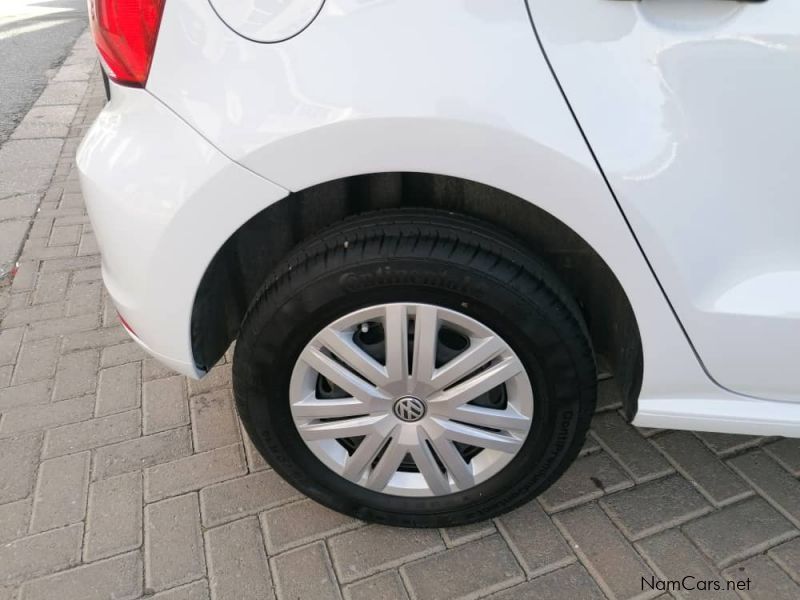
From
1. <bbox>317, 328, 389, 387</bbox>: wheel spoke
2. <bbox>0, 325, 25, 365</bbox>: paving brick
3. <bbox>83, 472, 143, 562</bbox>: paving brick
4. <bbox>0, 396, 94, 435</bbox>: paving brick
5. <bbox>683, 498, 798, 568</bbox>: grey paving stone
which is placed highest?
<bbox>317, 328, 389, 387</bbox>: wheel spoke

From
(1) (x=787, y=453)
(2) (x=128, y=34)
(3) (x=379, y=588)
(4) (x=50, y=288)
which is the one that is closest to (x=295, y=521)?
(3) (x=379, y=588)

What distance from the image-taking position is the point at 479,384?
60.6 inches

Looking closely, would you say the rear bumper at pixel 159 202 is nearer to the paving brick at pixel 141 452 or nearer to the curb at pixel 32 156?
the paving brick at pixel 141 452

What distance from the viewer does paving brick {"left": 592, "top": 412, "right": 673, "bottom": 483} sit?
6.56 ft

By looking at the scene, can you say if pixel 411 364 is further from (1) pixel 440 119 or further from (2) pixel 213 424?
(2) pixel 213 424

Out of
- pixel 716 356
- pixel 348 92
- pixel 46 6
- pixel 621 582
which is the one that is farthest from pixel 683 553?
pixel 46 6

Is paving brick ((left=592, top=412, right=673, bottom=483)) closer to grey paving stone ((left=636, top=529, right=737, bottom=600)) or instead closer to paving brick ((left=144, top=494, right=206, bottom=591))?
grey paving stone ((left=636, top=529, right=737, bottom=600))

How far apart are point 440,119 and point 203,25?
0.52 m

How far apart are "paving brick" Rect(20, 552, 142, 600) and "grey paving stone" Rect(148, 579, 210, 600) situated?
67mm

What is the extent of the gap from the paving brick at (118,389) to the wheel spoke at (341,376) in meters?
1.12

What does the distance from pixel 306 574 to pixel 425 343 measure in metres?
0.76

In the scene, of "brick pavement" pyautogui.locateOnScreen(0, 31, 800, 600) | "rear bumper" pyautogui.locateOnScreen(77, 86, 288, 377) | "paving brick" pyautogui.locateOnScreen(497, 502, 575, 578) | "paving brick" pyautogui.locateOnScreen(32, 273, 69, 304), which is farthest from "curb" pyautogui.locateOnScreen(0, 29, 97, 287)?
Result: "paving brick" pyautogui.locateOnScreen(497, 502, 575, 578)

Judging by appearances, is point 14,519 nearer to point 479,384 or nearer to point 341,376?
point 341,376

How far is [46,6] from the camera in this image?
1362 centimetres
